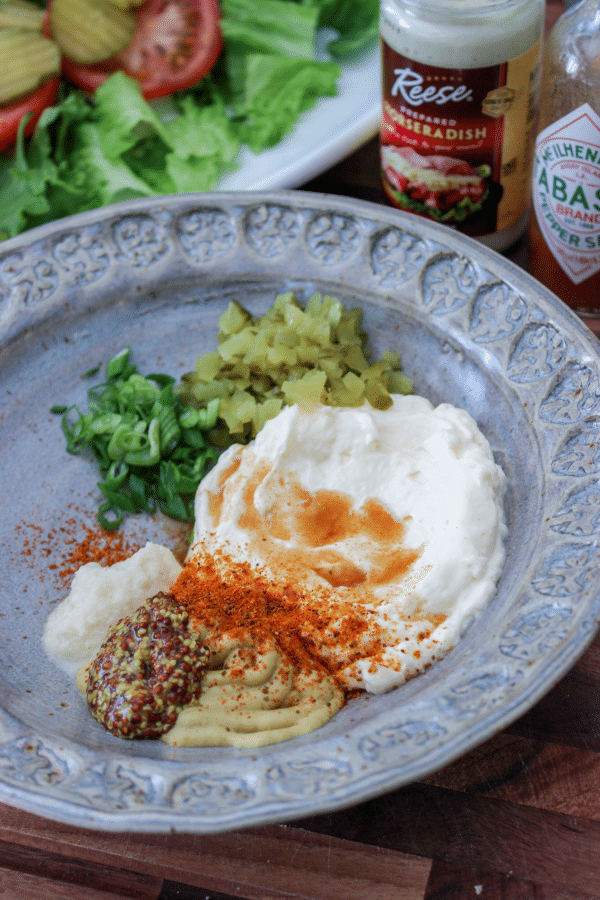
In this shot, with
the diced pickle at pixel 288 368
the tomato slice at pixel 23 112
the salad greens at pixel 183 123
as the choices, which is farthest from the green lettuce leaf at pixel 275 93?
the diced pickle at pixel 288 368

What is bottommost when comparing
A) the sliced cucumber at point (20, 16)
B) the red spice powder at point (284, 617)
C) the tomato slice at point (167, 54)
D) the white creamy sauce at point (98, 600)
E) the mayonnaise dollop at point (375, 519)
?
the white creamy sauce at point (98, 600)

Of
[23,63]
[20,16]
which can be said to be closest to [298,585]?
[23,63]

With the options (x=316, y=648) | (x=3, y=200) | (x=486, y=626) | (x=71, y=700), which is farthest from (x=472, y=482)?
(x=3, y=200)

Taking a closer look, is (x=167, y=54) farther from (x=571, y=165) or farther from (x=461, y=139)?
(x=571, y=165)

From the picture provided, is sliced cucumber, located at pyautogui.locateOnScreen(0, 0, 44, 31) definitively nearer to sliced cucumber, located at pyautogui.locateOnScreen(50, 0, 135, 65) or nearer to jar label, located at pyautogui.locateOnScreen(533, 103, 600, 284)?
sliced cucumber, located at pyautogui.locateOnScreen(50, 0, 135, 65)

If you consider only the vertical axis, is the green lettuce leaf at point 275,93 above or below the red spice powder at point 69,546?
above

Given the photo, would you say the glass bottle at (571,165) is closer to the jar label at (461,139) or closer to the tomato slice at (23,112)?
the jar label at (461,139)

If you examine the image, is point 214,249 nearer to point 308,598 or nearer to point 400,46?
point 400,46
